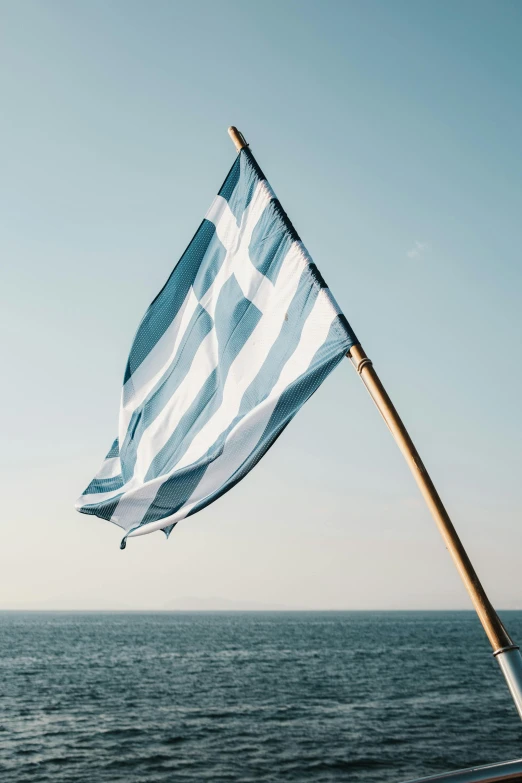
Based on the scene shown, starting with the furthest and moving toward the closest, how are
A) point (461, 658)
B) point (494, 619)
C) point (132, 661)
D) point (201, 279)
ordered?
point (461, 658) < point (132, 661) < point (201, 279) < point (494, 619)

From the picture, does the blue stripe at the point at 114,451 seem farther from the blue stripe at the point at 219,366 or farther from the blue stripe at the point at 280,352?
the blue stripe at the point at 280,352

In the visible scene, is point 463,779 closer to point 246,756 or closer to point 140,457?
point 140,457

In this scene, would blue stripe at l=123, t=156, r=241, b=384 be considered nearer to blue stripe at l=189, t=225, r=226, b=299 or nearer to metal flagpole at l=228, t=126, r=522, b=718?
blue stripe at l=189, t=225, r=226, b=299

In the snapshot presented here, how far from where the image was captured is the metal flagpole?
8.09ft

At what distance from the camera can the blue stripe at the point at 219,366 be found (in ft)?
15.3

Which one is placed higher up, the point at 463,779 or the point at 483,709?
the point at 483,709

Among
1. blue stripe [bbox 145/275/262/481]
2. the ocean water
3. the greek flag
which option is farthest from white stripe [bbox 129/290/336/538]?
the ocean water

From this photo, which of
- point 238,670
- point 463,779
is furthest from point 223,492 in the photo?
point 238,670

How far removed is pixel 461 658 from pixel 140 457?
75171 mm

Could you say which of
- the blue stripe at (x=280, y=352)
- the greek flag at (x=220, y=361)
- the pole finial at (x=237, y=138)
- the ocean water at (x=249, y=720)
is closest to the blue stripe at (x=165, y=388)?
the greek flag at (x=220, y=361)

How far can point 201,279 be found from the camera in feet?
17.0

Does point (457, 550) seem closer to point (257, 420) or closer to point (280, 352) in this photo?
point (257, 420)

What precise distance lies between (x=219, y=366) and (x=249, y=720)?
32.5 meters

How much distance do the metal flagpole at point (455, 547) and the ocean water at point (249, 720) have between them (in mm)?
22885
